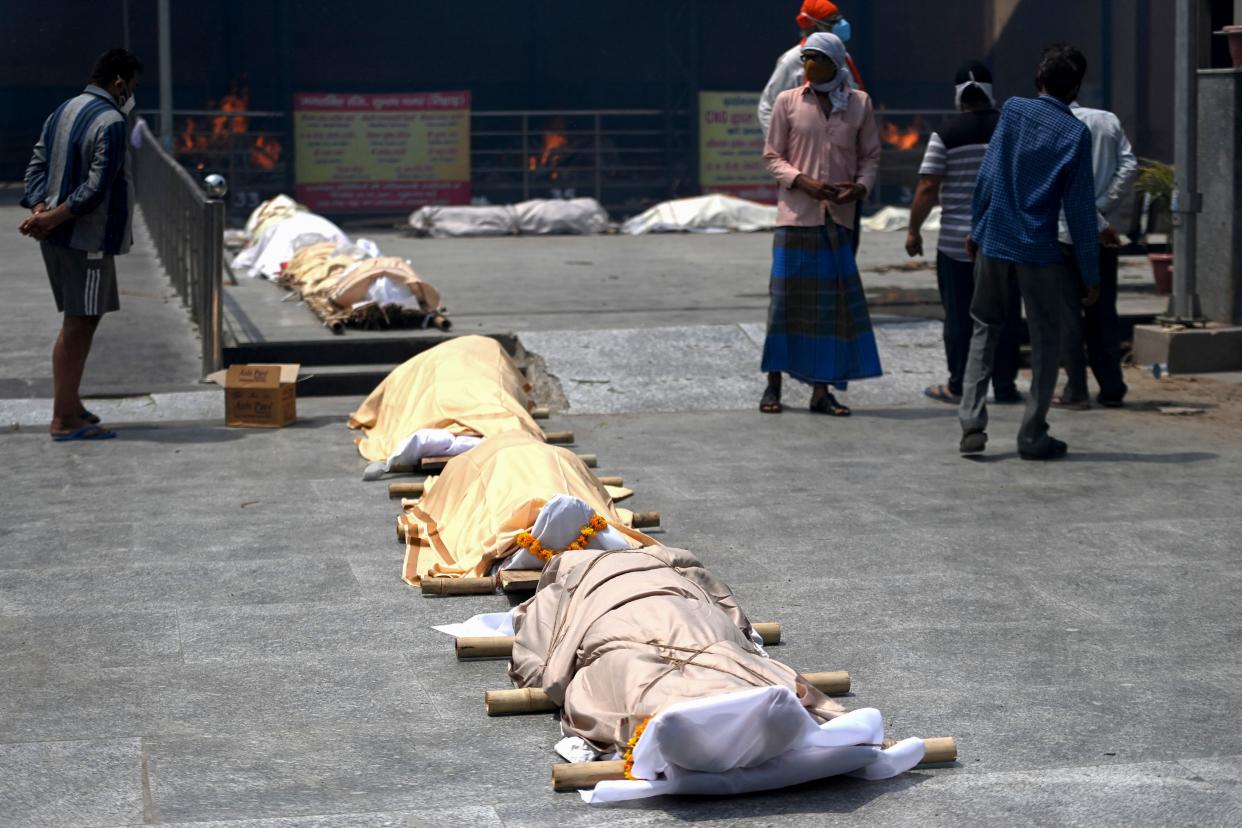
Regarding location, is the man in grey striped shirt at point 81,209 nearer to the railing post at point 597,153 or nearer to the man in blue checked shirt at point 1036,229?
the man in blue checked shirt at point 1036,229

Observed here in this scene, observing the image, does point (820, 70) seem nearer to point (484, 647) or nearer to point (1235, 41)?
point (1235, 41)

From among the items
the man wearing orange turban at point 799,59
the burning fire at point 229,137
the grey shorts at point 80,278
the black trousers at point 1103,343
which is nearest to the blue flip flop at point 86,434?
the grey shorts at point 80,278

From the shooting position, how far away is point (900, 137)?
22.3 meters

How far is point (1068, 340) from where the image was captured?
22.6 ft

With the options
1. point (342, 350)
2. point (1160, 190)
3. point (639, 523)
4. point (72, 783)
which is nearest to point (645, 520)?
point (639, 523)

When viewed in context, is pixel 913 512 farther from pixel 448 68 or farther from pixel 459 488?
pixel 448 68

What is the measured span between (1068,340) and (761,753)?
401cm

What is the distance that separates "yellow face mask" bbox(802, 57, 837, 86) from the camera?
7.61 m

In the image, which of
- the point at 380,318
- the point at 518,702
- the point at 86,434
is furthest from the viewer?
the point at 380,318

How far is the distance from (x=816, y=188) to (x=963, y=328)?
103 cm

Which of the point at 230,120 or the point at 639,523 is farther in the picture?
the point at 230,120

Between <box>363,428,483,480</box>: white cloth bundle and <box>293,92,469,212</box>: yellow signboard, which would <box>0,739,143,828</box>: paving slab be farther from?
<box>293,92,469,212</box>: yellow signboard

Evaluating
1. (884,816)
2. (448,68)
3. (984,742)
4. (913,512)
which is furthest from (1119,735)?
(448,68)

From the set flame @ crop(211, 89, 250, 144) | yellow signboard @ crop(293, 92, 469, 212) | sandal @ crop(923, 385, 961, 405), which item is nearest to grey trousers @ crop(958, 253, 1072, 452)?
sandal @ crop(923, 385, 961, 405)
